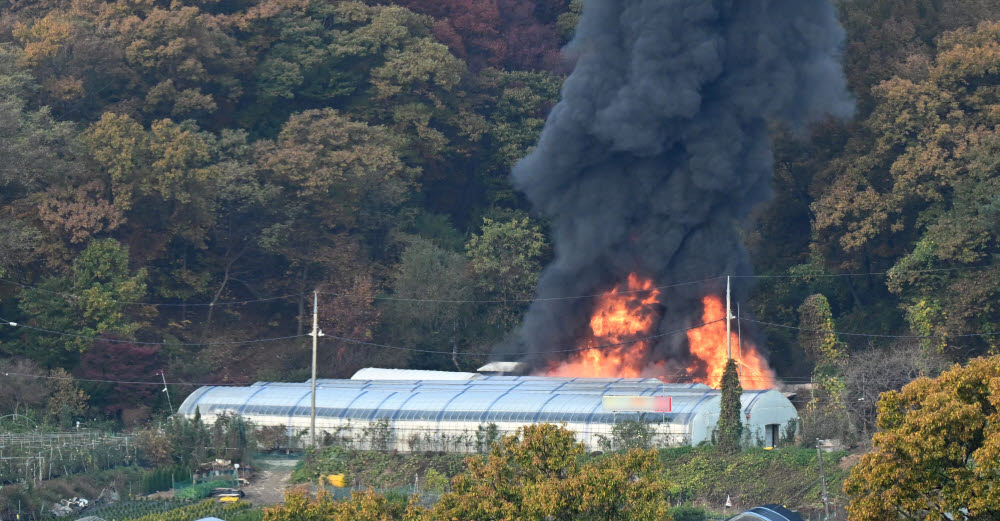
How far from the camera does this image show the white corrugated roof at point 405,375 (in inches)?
2522

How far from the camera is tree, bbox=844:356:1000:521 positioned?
25.6 meters

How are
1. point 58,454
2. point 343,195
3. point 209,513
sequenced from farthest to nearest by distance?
point 343,195, point 58,454, point 209,513

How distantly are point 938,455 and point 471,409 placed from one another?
3129 centimetres

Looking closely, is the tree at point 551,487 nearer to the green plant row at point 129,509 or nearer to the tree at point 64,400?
the green plant row at point 129,509

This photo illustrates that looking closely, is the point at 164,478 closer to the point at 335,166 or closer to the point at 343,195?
the point at 335,166

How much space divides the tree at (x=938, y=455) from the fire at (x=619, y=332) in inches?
1530

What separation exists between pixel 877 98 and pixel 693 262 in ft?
50.8

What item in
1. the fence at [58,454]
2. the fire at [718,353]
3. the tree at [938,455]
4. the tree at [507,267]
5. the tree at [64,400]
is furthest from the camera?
the tree at [507,267]

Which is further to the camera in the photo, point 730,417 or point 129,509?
point 730,417

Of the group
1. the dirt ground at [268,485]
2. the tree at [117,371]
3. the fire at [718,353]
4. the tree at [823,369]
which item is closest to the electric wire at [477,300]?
the fire at [718,353]

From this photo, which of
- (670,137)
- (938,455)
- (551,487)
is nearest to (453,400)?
(670,137)

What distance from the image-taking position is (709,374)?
63.6m

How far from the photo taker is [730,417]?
167 feet

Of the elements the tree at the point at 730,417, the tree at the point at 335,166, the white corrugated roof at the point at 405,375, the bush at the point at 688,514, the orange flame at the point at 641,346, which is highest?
the tree at the point at 335,166
